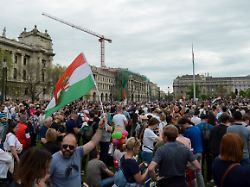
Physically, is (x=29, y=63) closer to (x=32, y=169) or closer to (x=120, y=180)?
(x=120, y=180)

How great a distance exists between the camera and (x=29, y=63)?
255ft

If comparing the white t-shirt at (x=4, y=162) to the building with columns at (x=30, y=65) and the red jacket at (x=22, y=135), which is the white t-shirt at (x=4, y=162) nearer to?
the red jacket at (x=22, y=135)

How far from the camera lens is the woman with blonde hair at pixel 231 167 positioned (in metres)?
3.14

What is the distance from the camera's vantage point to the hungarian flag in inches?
204

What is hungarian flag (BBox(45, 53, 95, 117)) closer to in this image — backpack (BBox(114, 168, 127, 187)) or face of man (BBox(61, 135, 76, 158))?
face of man (BBox(61, 135, 76, 158))

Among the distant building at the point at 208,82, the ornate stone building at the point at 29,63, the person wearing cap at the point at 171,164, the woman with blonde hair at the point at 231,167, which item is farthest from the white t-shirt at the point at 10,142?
the distant building at the point at 208,82

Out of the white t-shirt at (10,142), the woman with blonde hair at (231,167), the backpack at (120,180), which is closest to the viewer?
the woman with blonde hair at (231,167)

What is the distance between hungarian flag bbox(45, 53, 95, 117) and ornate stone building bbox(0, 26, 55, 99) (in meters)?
59.7

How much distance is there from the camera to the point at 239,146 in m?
3.37

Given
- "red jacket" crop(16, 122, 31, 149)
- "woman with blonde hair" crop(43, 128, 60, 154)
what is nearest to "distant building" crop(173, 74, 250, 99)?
"red jacket" crop(16, 122, 31, 149)

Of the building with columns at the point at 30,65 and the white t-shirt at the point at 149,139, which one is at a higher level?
the building with columns at the point at 30,65

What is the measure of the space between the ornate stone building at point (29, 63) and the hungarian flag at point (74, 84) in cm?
5967

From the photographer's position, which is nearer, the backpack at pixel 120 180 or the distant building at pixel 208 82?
the backpack at pixel 120 180

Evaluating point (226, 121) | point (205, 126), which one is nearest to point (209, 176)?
point (205, 126)
